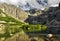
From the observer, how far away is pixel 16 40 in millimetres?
32594

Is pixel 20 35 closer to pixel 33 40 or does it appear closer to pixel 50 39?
pixel 33 40

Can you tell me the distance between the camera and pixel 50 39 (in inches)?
1393

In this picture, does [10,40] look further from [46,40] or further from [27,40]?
[46,40]

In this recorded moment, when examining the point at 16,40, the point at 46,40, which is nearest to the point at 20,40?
the point at 16,40

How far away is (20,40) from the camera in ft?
106

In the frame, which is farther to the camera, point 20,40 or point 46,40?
point 46,40

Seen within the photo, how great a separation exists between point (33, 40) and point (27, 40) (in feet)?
2.73

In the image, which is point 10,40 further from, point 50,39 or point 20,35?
point 50,39

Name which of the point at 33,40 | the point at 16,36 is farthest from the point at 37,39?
the point at 16,36

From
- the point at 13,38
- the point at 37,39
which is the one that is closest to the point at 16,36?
the point at 13,38

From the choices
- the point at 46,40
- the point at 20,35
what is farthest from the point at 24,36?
the point at 46,40

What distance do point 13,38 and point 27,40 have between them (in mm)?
1766

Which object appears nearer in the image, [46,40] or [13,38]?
[13,38]

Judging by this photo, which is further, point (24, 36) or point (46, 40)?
point (46, 40)
